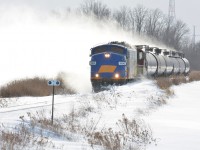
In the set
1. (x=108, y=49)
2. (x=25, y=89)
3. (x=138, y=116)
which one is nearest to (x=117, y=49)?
(x=108, y=49)

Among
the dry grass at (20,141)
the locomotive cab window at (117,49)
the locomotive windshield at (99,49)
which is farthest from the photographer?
the locomotive windshield at (99,49)

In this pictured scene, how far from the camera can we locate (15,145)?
26.6ft

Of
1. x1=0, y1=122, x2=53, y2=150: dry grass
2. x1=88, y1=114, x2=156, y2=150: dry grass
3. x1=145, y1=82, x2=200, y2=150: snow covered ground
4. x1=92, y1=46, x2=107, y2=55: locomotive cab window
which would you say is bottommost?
x1=145, y1=82, x2=200, y2=150: snow covered ground

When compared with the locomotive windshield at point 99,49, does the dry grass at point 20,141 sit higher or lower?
lower

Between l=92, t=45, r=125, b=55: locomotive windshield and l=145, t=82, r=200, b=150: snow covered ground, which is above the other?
l=92, t=45, r=125, b=55: locomotive windshield

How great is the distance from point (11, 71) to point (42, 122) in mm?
25064

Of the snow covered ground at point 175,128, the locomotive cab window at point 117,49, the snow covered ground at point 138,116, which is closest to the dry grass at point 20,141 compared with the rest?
the snow covered ground at point 138,116

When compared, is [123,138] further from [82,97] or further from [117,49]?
[117,49]

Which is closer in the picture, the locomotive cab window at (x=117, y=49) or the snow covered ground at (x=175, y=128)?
the snow covered ground at (x=175, y=128)

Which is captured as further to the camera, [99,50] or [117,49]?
[99,50]

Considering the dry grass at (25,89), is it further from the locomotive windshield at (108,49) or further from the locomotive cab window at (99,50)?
the locomotive windshield at (108,49)

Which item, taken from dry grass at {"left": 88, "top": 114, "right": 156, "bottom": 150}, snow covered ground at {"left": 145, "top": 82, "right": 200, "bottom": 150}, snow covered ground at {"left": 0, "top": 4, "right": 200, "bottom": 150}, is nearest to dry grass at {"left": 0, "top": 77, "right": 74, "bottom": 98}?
snow covered ground at {"left": 0, "top": 4, "right": 200, "bottom": 150}

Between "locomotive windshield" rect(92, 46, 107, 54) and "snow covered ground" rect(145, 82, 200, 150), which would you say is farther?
"locomotive windshield" rect(92, 46, 107, 54)

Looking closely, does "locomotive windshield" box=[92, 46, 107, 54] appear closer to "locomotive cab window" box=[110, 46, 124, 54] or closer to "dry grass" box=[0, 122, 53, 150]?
"locomotive cab window" box=[110, 46, 124, 54]
